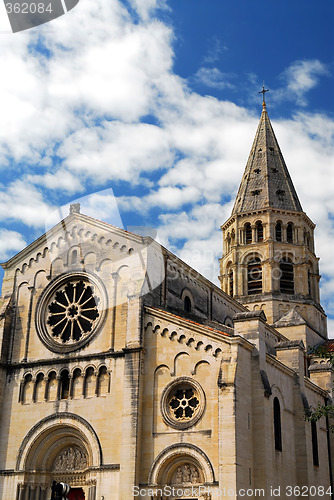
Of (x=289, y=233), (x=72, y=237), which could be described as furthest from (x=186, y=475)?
(x=289, y=233)

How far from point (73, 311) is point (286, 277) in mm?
23010

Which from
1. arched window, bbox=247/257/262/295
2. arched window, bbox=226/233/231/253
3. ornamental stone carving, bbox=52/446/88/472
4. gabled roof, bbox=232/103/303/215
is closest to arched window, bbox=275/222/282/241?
gabled roof, bbox=232/103/303/215

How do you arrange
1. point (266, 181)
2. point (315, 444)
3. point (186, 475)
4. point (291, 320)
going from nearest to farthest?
1. point (186, 475)
2. point (315, 444)
3. point (291, 320)
4. point (266, 181)

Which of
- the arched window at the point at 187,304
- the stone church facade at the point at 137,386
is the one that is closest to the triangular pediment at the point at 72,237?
the stone church facade at the point at 137,386

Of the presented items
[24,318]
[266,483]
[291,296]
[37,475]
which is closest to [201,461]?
[266,483]

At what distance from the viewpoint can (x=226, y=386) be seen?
24531 mm

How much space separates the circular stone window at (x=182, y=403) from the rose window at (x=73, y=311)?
552 centimetres

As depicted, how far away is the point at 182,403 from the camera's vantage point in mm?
26109

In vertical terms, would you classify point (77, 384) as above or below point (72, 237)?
Result: below

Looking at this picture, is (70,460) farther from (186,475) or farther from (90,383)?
(186,475)

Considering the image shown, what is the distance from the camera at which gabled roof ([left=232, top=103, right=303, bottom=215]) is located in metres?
50.9

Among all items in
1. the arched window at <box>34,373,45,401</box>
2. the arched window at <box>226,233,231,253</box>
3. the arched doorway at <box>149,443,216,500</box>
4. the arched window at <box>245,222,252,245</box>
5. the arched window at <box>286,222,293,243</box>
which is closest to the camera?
the arched doorway at <box>149,443,216,500</box>

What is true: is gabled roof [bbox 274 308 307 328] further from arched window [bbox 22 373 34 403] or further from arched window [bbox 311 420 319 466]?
arched window [bbox 22 373 34 403]

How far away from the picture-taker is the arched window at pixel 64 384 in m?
28.9
